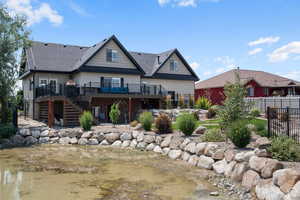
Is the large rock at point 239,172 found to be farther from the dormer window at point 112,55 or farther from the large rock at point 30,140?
the dormer window at point 112,55

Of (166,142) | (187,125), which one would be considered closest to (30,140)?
(166,142)

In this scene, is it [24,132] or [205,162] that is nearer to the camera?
[205,162]

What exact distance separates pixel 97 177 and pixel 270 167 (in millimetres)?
5487

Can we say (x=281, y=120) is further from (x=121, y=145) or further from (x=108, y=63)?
(x=108, y=63)

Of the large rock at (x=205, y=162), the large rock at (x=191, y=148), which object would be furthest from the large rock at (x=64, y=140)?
the large rock at (x=205, y=162)

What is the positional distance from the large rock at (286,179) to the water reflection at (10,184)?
22.2ft

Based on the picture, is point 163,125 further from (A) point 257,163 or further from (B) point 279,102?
(B) point 279,102

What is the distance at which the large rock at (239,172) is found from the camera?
804 cm

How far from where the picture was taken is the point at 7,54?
17.5 m


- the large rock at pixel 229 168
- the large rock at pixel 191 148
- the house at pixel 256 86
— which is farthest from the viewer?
the house at pixel 256 86

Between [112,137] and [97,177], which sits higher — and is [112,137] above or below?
above

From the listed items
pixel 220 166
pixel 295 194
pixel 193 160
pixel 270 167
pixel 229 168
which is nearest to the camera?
pixel 295 194

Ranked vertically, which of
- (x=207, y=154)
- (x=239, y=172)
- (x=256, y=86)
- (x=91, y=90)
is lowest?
(x=239, y=172)

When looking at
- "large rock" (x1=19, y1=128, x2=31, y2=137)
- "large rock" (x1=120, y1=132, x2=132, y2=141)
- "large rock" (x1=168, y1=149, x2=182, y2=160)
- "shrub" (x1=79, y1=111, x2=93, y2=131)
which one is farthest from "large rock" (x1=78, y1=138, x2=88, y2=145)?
"large rock" (x1=168, y1=149, x2=182, y2=160)
